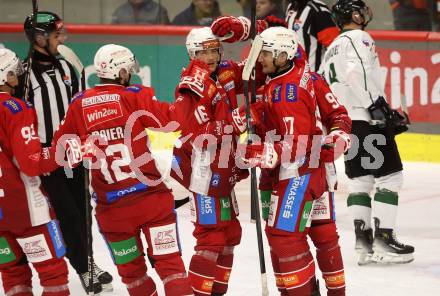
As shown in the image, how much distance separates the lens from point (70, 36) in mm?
11242

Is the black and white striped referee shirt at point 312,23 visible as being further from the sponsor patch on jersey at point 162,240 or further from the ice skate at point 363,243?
the sponsor patch on jersey at point 162,240

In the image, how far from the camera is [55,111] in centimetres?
619

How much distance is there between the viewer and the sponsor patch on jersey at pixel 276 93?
5.22 m

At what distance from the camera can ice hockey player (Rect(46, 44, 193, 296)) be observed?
5.15 meters

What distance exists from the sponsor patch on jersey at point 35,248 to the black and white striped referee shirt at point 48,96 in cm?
100

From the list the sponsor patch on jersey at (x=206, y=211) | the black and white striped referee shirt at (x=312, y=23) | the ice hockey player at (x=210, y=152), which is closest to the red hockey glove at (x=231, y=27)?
the ice hockey player at (x=210, y=152)

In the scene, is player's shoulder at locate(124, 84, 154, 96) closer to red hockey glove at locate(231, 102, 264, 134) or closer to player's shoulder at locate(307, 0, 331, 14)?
red hockey glove at locate(231, 102, 264, 134)

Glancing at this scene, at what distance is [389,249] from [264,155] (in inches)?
76.9

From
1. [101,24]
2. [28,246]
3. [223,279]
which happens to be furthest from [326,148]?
[101,24]

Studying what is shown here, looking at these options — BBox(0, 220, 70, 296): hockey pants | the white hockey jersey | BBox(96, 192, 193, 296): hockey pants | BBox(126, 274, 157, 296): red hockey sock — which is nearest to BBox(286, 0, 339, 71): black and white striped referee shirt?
the white hockey jersey

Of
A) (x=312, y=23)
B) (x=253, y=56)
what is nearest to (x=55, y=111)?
(x=253, y=56)

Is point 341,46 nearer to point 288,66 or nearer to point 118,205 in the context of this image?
point 288,66

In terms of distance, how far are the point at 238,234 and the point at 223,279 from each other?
0.78ft

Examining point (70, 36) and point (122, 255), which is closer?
point (122, 255)
